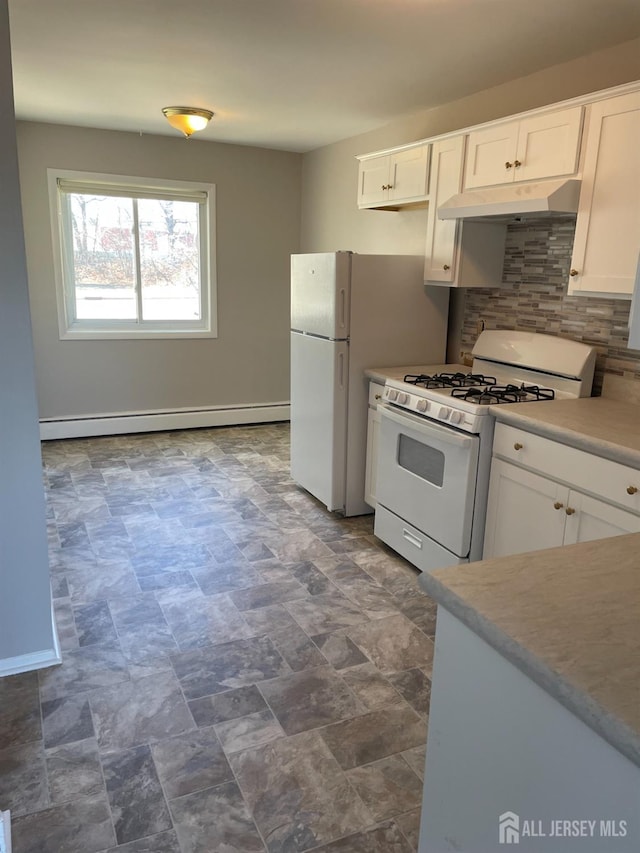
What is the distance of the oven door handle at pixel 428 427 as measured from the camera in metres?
2.79

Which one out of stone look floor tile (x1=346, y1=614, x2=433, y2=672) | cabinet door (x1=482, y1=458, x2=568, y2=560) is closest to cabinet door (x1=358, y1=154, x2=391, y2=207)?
→ cabinet door (x1=482, y1=458, x2=568, y2=560)

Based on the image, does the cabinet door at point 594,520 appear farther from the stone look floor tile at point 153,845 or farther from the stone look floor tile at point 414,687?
the stone look floor tile at point 153,845

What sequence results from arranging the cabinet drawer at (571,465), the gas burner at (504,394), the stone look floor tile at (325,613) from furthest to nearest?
the gas burner at (504,394) < the stone look floor tile at (325,613) < the cabinet drawer at (571,465)

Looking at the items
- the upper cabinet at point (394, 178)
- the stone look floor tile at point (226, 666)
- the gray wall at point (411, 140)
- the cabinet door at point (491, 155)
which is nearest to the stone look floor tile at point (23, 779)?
the stone look floor tile at point (226, 666)

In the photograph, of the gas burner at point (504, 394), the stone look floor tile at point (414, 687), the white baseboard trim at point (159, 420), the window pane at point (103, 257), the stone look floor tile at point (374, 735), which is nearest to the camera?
the stone look floor tile at point (374, 735)

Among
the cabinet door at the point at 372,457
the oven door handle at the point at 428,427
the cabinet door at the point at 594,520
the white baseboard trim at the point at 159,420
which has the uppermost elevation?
the oven door handle at the point at 428,427

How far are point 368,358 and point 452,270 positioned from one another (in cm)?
71

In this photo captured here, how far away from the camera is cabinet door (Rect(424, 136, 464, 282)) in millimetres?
3307

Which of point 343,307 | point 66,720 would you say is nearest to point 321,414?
point 343,307

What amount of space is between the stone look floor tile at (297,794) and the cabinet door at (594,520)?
3.85ft

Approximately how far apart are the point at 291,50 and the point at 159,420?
352cm

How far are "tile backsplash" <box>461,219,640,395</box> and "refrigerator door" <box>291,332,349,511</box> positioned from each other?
914 mm

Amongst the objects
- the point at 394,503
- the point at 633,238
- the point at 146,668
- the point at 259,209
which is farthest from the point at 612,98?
the point at 259,209

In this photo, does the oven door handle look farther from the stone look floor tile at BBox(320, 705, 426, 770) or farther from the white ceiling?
the white ceiling
